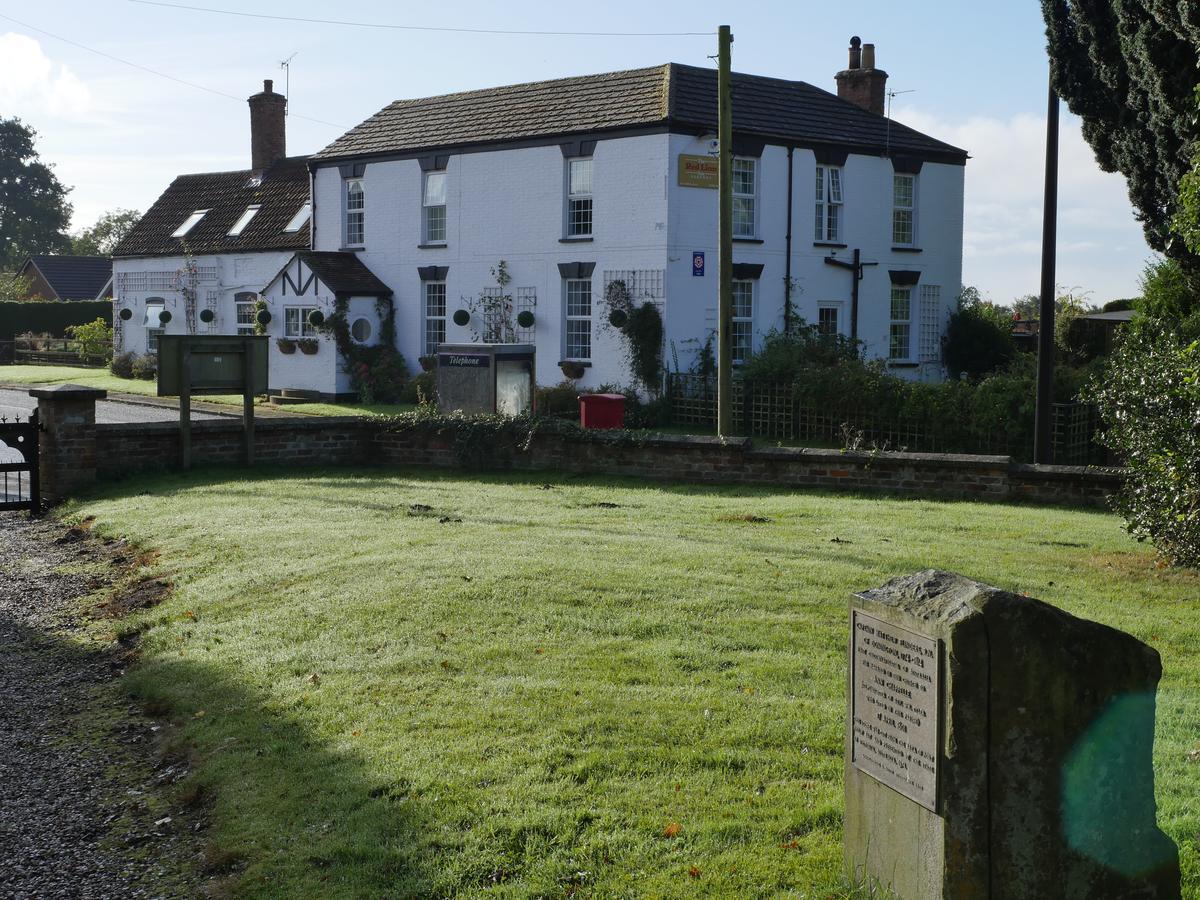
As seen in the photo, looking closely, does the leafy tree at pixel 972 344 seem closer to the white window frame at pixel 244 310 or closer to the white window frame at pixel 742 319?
the white window frame at pixel 742 319

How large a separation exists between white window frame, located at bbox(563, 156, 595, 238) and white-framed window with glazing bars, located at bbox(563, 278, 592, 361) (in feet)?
3.79

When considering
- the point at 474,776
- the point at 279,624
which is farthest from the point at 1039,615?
the point at 279,624

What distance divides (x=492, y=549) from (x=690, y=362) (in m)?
16.8

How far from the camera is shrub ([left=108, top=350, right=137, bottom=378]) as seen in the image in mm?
41625

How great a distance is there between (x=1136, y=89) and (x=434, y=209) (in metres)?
19.5

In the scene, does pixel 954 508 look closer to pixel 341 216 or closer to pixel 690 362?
pixel 690 362

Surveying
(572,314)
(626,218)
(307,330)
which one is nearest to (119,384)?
(307,330)

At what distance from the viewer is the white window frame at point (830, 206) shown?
30.0 meters

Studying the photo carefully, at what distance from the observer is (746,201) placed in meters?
28.7

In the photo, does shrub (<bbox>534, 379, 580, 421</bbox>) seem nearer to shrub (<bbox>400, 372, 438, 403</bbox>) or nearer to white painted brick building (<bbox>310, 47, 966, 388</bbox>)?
white painted brick building (<bbox>310, 47, 966, 388</bbox>)

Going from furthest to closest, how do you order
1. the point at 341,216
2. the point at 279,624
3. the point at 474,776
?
the point at 341,216 → the point at 279,624 → the point at 474,776

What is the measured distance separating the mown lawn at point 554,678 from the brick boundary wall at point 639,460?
Result: 1.16 metres

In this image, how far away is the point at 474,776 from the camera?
241 inches

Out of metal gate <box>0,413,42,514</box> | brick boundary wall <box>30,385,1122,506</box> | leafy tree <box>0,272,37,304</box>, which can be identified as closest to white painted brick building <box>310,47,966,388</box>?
brick boundary wall <box>30,385,1122,506</box>
